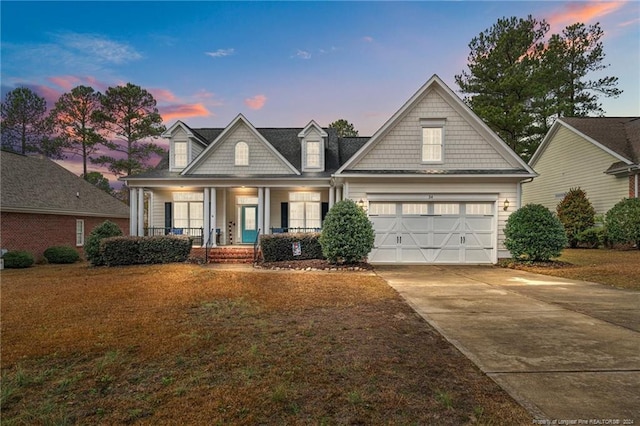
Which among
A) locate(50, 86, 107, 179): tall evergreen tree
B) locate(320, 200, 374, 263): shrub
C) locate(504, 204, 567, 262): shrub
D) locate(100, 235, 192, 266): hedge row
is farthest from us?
locate(50, 86, 107, 179): tall evergreen tree

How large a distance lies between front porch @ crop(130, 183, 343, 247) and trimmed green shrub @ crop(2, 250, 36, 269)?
17.3ft

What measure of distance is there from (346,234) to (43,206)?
17.3 metres

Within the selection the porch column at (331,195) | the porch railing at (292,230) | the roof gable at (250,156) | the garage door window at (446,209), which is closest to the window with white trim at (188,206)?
the roof gable at (250,156)

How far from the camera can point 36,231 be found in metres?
17.8

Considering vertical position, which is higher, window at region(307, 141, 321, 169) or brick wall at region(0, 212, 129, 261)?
window at region(307, 141, 321, 169)

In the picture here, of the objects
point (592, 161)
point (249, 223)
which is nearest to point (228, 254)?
point (249, 223)

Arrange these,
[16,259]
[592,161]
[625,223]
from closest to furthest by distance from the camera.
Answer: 1. [625,223]
2. [16,259]
3. [592,161]

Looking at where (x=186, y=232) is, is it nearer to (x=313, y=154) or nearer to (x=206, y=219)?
(x=206, y=219)

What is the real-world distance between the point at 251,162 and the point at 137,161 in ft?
73.3

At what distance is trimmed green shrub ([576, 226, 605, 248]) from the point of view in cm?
1650

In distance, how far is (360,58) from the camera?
1931 centimetres

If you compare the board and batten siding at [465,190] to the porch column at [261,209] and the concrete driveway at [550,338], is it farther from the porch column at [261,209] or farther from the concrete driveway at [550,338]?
the porch column at [261,209]

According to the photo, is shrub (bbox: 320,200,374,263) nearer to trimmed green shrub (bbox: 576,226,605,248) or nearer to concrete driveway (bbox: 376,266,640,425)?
concrete driveway (bbox: 376,266,640,425)

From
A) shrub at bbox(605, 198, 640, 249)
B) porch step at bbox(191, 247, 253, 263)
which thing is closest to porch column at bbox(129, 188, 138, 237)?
porch step at bbox(191, 247, 253, 263)
